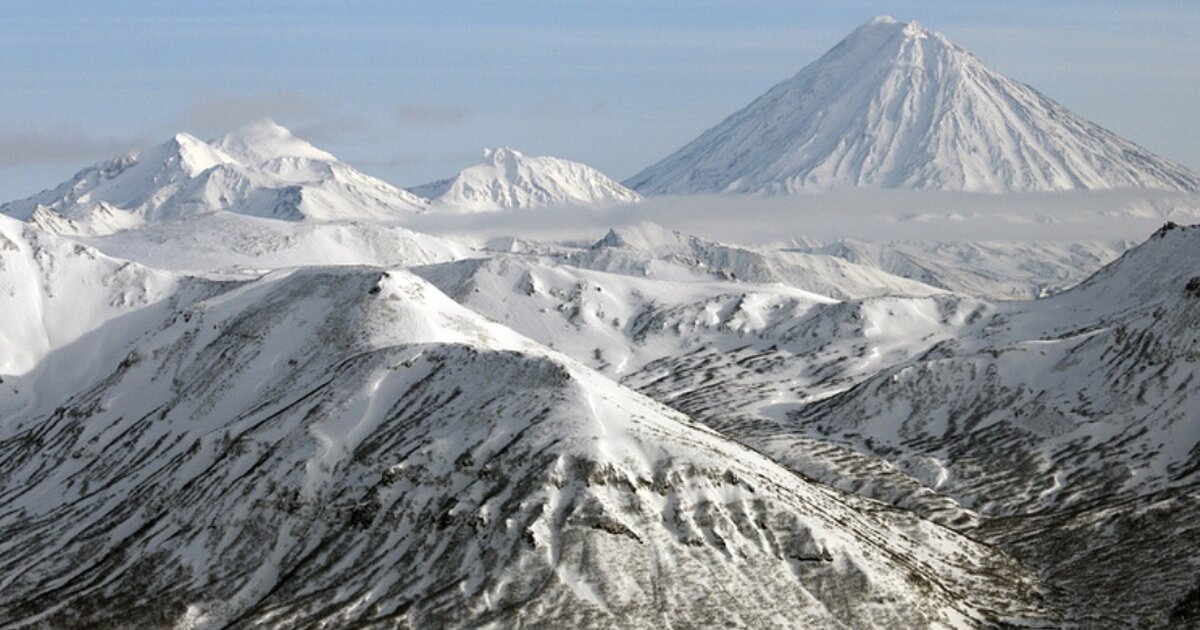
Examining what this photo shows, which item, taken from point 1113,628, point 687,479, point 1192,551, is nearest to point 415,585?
point 687,479

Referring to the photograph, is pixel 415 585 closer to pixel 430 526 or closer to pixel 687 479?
pixel 430 526

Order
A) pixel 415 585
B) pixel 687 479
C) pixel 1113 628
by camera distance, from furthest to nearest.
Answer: pixel 687 479 < pixel 415 585 < pixel 1113 628

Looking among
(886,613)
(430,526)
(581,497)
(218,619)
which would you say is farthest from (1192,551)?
(218,619)

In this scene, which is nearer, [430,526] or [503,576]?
[503,576]

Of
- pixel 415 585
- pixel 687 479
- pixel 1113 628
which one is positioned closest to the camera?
pixel 1113 628

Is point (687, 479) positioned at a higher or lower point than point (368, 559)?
higher

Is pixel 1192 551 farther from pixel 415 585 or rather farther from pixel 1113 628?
pixel 415 585

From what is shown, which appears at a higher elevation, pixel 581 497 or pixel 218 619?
pixel 581 497

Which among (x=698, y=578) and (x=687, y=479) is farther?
(x=687, y=479)

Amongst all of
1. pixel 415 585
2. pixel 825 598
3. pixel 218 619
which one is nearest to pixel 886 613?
pixel 825 598
